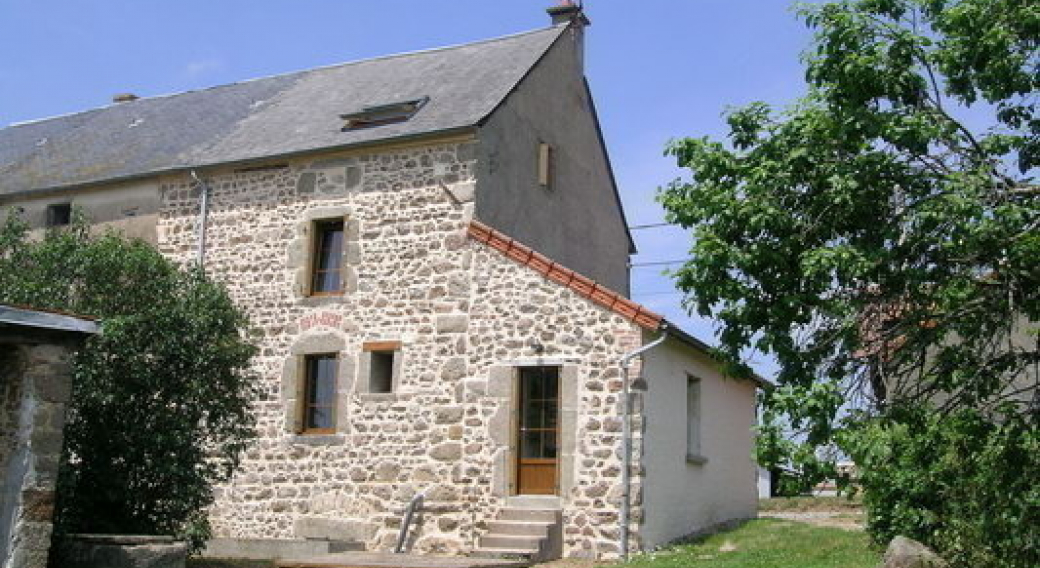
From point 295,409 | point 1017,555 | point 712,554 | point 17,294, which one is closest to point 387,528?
point 295,409

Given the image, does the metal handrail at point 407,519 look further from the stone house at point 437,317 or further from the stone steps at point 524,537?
the stone steps at point 524,537

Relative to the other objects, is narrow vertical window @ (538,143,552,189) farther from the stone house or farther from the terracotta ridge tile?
the terracotta ridge tile

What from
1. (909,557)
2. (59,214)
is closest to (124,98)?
(59,214)

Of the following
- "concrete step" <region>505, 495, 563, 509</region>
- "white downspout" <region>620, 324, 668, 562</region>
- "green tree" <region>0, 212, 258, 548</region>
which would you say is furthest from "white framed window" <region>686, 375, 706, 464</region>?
"green tree" <region>0, 212, 258, 548</region>

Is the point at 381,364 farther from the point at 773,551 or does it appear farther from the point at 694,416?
the point at 773,551

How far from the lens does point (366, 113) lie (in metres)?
17.0

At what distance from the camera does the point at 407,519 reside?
48.0ft

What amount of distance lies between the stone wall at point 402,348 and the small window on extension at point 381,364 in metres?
0.13

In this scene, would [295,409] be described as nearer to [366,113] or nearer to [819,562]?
[366,113]

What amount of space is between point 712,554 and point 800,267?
21.4 feet

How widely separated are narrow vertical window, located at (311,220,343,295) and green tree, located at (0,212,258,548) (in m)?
3.58

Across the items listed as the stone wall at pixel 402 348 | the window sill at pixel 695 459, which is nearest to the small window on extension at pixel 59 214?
the stone wall at pixel 402 348

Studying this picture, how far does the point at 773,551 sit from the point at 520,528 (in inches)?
122

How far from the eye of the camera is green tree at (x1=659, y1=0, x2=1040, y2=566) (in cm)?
784
